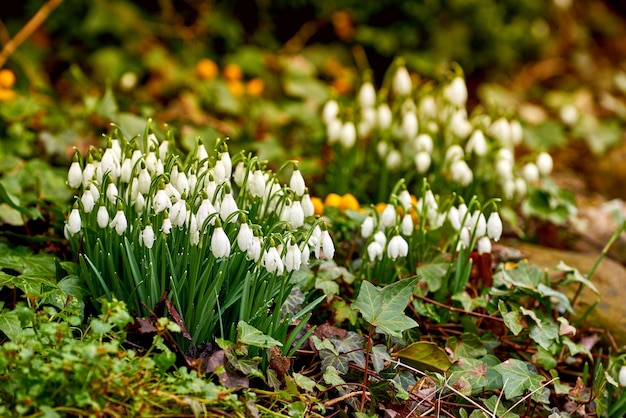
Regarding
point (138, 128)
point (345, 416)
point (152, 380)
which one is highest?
point (138, 128)

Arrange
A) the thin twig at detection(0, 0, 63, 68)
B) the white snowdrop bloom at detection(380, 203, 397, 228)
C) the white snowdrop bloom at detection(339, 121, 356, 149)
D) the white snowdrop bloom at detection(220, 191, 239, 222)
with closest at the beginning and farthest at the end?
the white snowdrop bloom at detection(220, 191, 239, 222), the white snowdrop bloom at detection(380, 203, 397, 228), the white snowdrop bloom at detection(339, 121, 356, 149), the thin twig at detection(0, 0, 63, 68)

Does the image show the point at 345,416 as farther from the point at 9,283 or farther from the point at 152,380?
the point at 9,283

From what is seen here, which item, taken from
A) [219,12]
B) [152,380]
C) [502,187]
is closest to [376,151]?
[502,187]

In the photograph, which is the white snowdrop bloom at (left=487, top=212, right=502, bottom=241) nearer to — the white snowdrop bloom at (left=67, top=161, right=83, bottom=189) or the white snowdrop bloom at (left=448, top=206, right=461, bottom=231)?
the white snowdrop bloom at (left=448, top=206, right=461, bottom=231)

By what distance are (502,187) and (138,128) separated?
6.04 ft

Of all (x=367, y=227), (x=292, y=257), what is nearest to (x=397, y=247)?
(x=367, y=227)

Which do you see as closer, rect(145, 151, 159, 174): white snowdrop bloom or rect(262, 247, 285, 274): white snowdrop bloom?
rect(262, 247, 285, 274): white snowdrop bloom

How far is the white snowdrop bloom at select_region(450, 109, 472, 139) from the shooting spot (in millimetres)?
3451

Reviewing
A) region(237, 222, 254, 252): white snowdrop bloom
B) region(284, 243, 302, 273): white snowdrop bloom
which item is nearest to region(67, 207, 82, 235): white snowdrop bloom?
region(237, 222, 254, 252): white snowdrop bloom

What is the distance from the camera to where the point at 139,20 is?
5234mm

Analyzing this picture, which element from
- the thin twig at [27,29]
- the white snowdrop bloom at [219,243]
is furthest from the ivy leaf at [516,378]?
the thin twig at [27,29]

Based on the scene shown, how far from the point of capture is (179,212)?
2.17m

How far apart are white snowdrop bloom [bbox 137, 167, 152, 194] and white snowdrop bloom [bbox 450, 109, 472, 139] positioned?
1707mm

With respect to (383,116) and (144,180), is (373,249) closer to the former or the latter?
(144,180)
